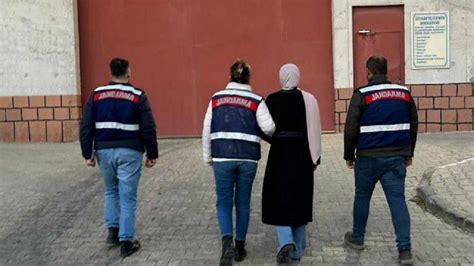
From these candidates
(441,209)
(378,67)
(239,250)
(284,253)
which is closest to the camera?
(284,253)

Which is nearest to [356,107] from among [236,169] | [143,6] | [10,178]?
[236,169]

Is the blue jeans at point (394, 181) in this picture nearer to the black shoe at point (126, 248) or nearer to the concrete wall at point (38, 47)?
the black shoe at point (126, 248)

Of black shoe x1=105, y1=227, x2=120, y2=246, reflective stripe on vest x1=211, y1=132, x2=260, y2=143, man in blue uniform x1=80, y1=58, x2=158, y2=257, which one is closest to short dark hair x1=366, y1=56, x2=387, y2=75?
reflective stripe on vest x1=211, y1=132, x2=260, y2=143

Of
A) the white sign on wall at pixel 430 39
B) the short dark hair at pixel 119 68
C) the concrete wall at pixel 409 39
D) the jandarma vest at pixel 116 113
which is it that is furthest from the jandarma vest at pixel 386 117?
the white sign on wall at pixel 430 39

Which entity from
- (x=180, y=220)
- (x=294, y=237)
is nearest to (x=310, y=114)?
(x=294, y=237)

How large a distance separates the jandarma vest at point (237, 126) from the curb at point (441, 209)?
244cm

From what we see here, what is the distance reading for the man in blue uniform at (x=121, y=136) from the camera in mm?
5281

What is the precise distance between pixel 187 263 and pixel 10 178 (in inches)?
178

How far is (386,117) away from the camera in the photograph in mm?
4984

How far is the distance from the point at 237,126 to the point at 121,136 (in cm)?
108

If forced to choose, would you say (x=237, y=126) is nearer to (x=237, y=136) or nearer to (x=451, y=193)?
(x=237, y=136)

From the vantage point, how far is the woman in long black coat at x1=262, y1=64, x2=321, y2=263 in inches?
196

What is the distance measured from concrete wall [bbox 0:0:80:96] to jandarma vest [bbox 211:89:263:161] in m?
7.35

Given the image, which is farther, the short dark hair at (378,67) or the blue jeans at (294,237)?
the short dark hair at (378,67)
